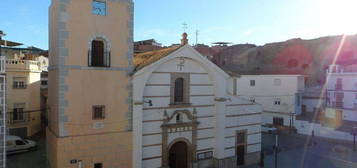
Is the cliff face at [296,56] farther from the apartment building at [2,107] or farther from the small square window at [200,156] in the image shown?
the apartment building at [2,107]

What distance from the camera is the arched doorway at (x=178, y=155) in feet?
55.8

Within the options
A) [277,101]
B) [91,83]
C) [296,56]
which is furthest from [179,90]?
[296,56]

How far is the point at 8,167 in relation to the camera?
16141 millimetres

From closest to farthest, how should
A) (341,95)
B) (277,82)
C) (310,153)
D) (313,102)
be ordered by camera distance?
(310,153), (277,82), (341,95), (313,102)

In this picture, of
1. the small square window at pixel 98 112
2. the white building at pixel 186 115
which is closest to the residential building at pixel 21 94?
the small square window at pixel 98 112

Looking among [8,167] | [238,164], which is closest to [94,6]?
[8,167]

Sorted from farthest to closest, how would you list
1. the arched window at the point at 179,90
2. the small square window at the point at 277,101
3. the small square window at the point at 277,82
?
the small square window at the point at 277,101, the small square window at the point at 277,82, the arched window at the point at 179,90

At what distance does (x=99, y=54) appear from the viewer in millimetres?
13781

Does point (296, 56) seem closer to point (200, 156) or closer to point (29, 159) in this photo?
point (200, 156)

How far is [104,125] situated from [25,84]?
14898 millimetres

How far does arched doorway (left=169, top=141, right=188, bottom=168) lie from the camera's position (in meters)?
17.0

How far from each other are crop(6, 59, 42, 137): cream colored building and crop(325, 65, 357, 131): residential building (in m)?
35.3

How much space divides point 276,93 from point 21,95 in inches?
1203

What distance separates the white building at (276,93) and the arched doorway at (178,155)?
20.5 meters
